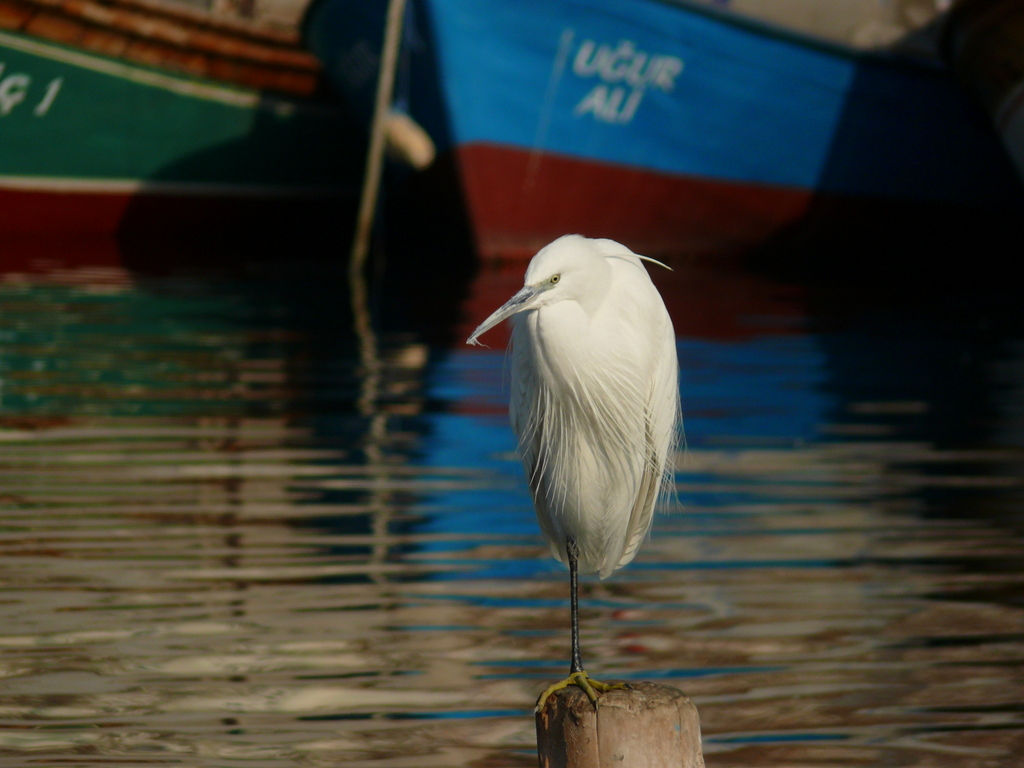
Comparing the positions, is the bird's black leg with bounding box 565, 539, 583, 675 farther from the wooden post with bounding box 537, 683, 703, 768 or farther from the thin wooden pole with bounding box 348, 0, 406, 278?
the thin wooden pole with bounding box 348, 0, 406, 278

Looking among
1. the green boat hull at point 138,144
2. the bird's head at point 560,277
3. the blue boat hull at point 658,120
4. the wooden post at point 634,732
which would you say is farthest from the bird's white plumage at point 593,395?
the green boat hull at point 138,144

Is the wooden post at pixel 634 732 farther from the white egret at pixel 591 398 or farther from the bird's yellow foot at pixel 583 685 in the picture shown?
the white egret at pixel 591 398

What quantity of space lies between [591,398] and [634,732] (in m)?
0.84

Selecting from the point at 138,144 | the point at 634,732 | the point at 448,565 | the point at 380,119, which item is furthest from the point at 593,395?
the point at 138,144

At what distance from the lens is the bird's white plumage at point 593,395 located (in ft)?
9.16

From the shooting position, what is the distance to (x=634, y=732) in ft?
7.57

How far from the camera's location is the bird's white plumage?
9.16 feet

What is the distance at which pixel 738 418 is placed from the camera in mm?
6430

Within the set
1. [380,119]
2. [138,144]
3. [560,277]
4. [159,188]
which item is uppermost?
[560,277]

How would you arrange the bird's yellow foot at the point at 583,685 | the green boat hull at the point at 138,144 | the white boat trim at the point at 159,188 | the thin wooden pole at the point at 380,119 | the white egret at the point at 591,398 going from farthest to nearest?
1. the white boat trim at the point at 159,188
2. the green boat hull at the point at 138,144
3. the thin wooden pole at the point at 380,119
4. the white egret at the point at 591,398
5. the bird's yellow foot at the point at 583,685

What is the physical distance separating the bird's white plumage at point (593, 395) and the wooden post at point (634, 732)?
2.36 ft

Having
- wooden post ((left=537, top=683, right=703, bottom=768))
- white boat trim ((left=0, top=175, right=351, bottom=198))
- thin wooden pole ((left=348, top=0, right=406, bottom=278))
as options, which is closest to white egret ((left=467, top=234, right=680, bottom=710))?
wooden post ((left=537, top=683, right=703, bottom=768))

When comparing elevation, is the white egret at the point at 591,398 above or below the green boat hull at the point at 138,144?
above

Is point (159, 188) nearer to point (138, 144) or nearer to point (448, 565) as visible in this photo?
point (138, 144)
